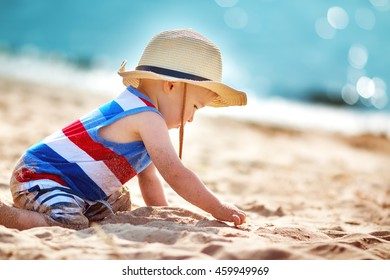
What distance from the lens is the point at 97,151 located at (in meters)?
2.61

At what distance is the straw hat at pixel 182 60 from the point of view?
8.58 feet

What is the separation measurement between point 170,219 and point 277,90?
29.9 feet

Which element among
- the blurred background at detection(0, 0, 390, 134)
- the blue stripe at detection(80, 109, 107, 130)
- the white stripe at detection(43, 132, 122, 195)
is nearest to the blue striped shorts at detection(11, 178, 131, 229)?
the white stripe at detection(43, 132, 122, 195)

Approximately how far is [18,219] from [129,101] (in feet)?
2.38

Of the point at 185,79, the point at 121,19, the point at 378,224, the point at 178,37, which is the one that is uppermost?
the point at 121,19

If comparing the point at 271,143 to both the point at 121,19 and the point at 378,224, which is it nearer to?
the point at 378,224

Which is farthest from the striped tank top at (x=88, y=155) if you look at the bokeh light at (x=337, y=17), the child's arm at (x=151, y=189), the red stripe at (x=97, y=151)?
the bokeh light at (x=337, y=17)

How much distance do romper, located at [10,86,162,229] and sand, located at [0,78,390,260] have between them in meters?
0.16

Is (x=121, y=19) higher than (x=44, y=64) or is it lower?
higher

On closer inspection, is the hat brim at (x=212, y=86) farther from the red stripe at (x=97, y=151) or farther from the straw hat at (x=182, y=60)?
the red stripe at (x=97, y=151)

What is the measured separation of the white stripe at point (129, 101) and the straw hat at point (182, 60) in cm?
10

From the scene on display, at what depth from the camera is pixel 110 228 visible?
2404 mm
